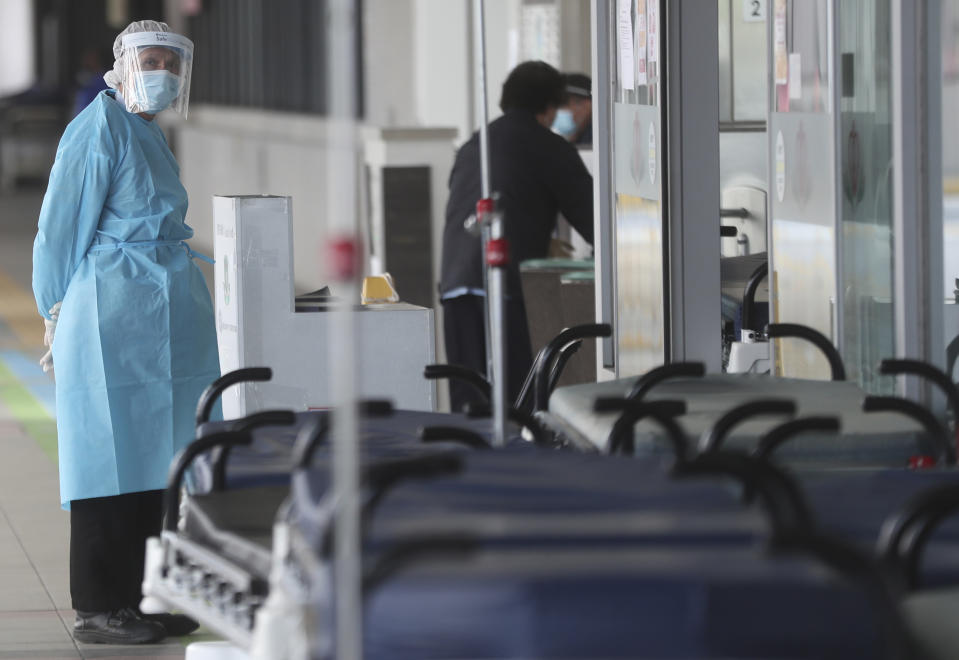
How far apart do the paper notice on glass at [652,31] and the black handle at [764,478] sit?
2578mm

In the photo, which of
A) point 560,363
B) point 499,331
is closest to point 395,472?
point 499,331

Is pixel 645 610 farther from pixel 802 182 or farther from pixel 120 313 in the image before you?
pixel 120 313

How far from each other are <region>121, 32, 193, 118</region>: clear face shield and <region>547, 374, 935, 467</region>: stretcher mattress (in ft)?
4.91

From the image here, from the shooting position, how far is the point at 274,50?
15797mm

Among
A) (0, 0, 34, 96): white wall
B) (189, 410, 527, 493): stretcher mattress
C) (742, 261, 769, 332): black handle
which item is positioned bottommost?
(189, 410, 527, 493): stretcher mattress

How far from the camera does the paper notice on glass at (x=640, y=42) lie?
15.9 feet

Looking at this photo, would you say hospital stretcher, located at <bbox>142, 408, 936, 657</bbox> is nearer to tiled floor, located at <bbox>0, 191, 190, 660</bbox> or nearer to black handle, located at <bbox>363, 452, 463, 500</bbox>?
black handle, located at <bbox>363, 452, 463, 500</bbox>

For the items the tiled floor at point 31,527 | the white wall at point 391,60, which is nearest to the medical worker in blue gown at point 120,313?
the tiled floor at point 31,527

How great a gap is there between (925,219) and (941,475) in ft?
3.48

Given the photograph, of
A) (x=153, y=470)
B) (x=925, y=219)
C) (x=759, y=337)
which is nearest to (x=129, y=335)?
(x=153, y=470)

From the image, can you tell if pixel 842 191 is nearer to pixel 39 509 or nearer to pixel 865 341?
pixel 865 341

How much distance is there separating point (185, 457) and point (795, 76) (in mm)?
2221

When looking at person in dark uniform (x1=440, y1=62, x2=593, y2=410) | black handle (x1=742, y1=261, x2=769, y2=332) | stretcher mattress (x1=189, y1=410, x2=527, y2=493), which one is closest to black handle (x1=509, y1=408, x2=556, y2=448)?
stretcher mattress (x1=189, y1=410, x2=527, y2=493)

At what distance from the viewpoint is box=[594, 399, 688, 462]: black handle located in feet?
9.39
